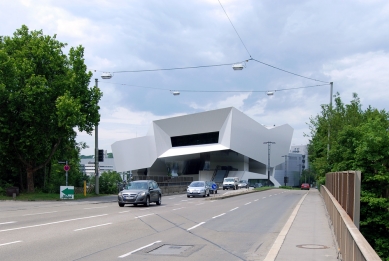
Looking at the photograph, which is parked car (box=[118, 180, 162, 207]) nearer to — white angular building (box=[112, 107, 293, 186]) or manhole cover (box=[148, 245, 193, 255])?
manhole cover (box=[148, 245, 193, 255])

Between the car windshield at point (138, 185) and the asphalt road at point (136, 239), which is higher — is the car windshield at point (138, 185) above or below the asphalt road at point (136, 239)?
above

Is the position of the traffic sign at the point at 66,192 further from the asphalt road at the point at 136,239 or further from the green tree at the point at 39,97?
the asphalt road at the point at 136,239

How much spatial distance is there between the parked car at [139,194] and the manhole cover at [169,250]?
15532mm

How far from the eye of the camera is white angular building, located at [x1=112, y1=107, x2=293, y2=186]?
9694 centimetres

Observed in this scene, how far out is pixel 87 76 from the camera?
39.7 m

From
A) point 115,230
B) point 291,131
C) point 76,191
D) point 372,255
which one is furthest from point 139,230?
point 291,131

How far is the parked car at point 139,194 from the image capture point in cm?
2738

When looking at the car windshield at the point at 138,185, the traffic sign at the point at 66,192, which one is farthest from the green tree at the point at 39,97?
the car windshield at the point at 138,185

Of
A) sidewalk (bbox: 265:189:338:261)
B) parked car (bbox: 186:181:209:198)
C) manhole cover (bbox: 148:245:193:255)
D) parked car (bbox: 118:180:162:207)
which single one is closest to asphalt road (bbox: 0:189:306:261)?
manhole cover (bbox: 148:245:193:255)

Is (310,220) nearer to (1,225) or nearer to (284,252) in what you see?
(284,252)

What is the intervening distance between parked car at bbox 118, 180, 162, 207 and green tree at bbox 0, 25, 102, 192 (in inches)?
416

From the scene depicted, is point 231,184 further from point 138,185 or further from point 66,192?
point 138,185

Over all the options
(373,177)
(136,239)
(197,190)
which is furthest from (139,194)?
(197,190)

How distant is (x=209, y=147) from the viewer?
98438 mm
